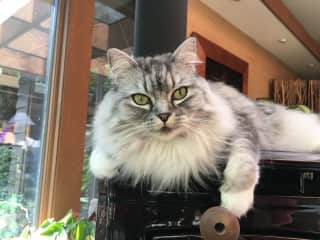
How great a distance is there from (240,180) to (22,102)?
111 centimetres

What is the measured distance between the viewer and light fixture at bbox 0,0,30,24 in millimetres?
1509

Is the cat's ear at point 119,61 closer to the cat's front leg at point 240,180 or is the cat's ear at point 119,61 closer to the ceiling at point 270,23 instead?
the cat's front leg at point 240,180

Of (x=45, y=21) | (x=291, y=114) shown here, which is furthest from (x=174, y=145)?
(x=45, y=21)

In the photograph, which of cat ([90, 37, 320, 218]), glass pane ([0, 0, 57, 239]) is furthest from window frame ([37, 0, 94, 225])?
cat ([90, 37, 320, 218])

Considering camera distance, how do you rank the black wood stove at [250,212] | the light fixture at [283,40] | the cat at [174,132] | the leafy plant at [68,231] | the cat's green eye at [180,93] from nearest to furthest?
1. the black wood stove at [250,212]
2. the cat at [174,132]
3. the cat's green eye at [180,93]
4. the leafy plant at [68,231]
5. the light fixture at [283,40]

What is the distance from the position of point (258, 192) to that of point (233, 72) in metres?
2.21

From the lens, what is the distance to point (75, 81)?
1694 millimetres

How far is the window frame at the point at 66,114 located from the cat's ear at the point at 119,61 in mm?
764

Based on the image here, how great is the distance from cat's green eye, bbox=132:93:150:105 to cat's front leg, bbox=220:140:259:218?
0.71ft

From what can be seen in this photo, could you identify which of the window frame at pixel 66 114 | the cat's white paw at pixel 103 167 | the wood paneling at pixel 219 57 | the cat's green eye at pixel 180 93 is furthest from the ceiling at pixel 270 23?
the cat's white paw at pixel 103 167

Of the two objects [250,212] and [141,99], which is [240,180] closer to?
[250,212]

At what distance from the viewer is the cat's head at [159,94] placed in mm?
816

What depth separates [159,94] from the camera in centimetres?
86

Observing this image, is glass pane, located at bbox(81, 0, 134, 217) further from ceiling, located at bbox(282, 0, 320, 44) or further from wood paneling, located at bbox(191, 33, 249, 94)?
ceiling, located at bbox(282, 0, 320, 44)
